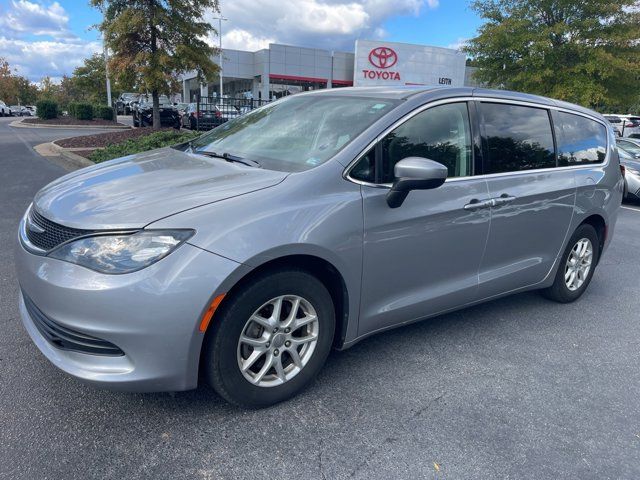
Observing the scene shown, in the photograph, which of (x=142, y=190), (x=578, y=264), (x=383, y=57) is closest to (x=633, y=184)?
(x=578, y=264)

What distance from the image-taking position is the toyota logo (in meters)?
41.0

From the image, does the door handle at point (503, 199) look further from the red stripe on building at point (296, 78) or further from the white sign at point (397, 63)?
the red stripe on building at point (296, 78)

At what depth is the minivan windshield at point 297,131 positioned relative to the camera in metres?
3.09

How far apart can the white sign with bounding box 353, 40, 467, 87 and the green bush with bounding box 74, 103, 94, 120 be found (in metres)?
19.6

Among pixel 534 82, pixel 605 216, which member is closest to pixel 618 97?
pixel 534 82

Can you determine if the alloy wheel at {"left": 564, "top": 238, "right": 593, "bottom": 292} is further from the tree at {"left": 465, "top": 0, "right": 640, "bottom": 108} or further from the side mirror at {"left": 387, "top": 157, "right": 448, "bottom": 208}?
the tree at {"left": 465, "top": 0, "right": 640, "bottom": 108}

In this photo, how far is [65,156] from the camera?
11.5 m

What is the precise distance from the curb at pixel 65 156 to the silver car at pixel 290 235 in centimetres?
666

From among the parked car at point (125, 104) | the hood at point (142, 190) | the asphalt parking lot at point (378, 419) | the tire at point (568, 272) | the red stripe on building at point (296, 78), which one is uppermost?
the red stripe on building at point (296, 78)

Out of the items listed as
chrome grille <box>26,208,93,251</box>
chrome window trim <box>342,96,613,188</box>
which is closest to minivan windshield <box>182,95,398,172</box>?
chrome window trim <box>342,96,613,188</box>

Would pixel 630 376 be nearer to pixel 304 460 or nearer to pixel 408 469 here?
→ pixel 408 469

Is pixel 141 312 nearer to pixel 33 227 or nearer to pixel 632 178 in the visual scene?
pixel 33 227

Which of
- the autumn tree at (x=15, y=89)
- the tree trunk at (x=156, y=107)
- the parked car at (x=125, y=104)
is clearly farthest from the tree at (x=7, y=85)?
the tree trunk at (x=156, y=107)

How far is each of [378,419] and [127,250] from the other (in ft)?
5.12
